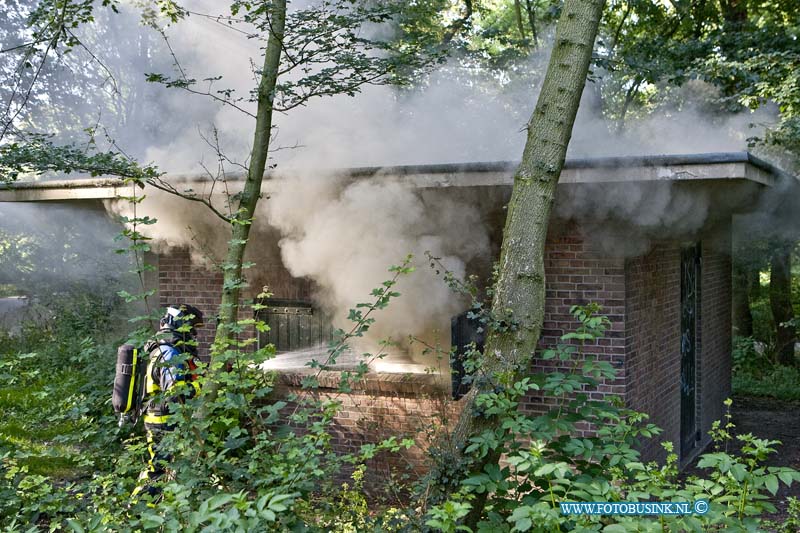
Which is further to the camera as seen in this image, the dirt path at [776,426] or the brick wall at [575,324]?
the dirt path at [776,426]

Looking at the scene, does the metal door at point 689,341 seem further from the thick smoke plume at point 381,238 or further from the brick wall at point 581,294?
the thick smoke plume at point 381,238

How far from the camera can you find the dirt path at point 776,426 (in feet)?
24.7

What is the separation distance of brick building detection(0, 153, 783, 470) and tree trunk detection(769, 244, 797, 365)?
8155 millimetres

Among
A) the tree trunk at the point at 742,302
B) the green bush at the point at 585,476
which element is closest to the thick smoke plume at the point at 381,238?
the green bush at the point at 585,476

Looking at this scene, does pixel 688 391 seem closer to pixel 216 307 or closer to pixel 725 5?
pixel 216 307

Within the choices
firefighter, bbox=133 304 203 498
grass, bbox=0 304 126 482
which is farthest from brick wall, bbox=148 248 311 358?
firefighter, bbox=133 304 203 498

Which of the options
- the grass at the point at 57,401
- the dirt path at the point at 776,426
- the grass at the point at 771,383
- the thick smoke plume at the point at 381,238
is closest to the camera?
the grass at the point at 57,401

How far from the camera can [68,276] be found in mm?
16188

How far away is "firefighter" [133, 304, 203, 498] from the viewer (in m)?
3.98

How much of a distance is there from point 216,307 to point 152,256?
1.24m

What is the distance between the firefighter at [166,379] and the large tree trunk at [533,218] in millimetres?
1515

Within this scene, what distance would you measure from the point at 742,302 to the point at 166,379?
52.1 ft

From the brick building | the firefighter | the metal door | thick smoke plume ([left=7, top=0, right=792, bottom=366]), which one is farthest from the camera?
the metal door

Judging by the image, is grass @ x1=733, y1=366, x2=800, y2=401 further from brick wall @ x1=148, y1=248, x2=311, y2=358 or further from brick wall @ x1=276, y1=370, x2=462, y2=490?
brick wall @ x1=148, y1=248, x2=311, y2=358
